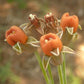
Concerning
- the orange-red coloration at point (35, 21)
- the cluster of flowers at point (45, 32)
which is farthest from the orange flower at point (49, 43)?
the orange-red coloration at point (35, 21)

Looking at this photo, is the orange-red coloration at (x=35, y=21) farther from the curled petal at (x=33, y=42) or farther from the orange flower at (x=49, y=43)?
the orange flower at (x=49, y=43)

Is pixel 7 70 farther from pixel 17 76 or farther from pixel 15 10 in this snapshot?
pixel 15 10

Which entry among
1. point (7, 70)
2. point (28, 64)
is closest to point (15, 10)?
point (28, 64)

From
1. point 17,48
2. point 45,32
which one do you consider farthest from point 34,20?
point 17,48

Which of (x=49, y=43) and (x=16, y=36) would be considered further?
(x=16, y=36)

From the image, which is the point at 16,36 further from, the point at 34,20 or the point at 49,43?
the point at 49,43

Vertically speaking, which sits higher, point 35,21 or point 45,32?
point 35,21

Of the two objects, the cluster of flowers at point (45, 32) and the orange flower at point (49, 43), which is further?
the cluster of flowers at point (45, 32)

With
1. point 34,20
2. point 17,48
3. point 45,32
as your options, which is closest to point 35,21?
point 34,20
